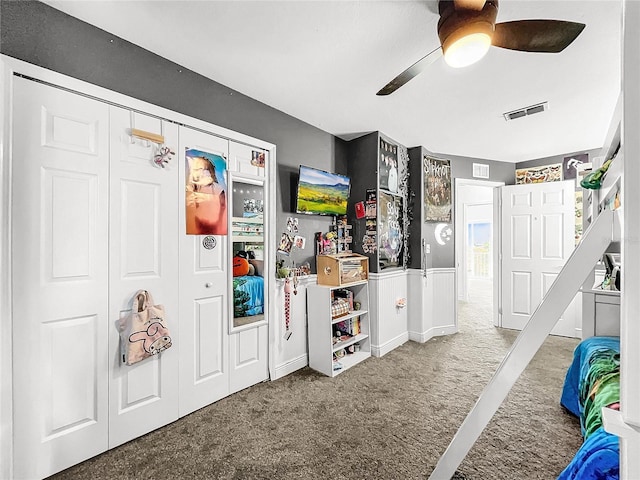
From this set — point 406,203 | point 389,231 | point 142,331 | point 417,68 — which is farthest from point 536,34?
point 142,331

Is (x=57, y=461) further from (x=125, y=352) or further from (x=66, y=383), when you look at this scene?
(x=125, y=352)

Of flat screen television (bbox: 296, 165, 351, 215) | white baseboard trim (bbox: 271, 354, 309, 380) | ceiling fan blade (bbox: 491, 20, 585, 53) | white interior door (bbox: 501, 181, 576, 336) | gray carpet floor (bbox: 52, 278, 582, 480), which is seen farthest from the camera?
white interior door (bbox: 501, 181, 576, 336)

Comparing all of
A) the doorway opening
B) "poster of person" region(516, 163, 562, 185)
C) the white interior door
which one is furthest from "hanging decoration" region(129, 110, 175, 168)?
"poster of person" region(516, 163, 562, 185)

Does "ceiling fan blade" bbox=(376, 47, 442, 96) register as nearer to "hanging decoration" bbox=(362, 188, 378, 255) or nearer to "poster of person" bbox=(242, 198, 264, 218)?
"poster of person" bbox=(242, 198, 264, 218)

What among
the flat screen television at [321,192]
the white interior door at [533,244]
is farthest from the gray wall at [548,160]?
the flat screen television at [321,192]

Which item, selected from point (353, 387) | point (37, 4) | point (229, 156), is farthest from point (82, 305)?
point (353, 387)

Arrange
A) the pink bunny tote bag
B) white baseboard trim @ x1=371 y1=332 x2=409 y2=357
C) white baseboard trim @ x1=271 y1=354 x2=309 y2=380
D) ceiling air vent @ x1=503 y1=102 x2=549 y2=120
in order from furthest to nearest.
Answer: white baseboard trim @ x1=371 y1=332 x2=409 y2=357, white baseboard trim @ x1=271 y1=354 x2=309 y2=380, ceiling air vent @ x1=503 y1=102 x2=549 y2=120, the pink bunny tote bag

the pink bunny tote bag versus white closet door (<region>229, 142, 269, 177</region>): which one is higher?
white closet door (<region>229, 142, 269, 177</region>)

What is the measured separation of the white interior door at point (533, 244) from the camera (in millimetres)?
3920

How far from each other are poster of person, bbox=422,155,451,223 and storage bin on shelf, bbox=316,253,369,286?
4.20ft

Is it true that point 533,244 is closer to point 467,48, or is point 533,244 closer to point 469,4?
point 467,48

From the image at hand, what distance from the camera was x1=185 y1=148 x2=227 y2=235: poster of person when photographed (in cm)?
210

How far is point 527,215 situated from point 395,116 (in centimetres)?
271

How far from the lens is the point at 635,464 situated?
22.4 inches
